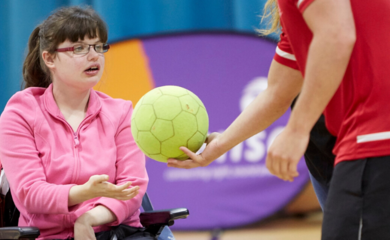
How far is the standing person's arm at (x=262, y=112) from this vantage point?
58.9 inches

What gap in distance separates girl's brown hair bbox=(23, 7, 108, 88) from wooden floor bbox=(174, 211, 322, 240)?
1811mm

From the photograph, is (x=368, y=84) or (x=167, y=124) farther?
(x=167, y=124)

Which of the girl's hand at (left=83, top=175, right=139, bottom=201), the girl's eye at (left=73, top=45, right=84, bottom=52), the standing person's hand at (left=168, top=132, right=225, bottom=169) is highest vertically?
the girl's eye at (left=73, top=45, right=84, bottom=52)

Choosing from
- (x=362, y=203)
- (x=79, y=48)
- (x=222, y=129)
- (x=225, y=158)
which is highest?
(x=79, y=48)

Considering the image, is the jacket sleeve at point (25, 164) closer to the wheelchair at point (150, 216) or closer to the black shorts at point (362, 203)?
the wheelchair at point (150, 216)

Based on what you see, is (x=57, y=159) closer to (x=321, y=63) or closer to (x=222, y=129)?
(x=321, y=63)

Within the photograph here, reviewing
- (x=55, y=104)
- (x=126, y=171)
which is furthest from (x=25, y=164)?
(x=126, y=171)

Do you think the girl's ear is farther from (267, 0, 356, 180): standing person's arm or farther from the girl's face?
(267, 0, 356, 180): standing person's arm

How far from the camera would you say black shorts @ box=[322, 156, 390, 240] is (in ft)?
3.65

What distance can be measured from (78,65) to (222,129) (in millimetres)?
1794

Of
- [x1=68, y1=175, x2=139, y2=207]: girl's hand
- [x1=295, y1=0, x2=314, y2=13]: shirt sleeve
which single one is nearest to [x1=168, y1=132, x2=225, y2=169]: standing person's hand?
[x1=68, y1=175, x2=139, y2=207]: girl's hand

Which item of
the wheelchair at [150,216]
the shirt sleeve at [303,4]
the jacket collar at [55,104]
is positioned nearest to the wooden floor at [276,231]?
the wheelchair at [150,216]

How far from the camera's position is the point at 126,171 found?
6.23 ft

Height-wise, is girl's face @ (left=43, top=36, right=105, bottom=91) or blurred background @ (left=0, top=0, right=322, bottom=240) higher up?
girl's face @ (left=43, top=36, right=105, bottom=91)
